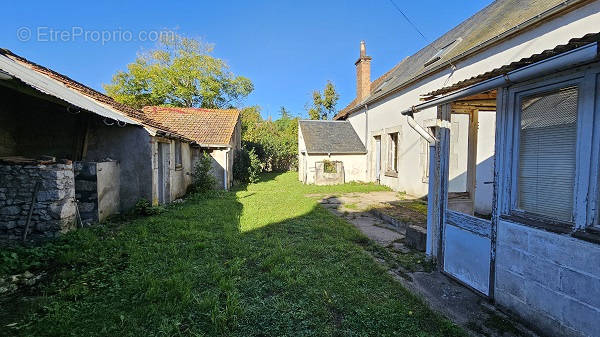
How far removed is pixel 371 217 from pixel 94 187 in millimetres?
7210

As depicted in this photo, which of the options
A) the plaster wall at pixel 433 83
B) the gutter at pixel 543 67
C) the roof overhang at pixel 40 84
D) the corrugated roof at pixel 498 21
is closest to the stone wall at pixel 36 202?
the roof overhang at pixel 40 84

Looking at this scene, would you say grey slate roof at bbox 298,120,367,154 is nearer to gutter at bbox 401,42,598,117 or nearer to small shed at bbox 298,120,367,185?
small shed at bbox 298,120,367,185

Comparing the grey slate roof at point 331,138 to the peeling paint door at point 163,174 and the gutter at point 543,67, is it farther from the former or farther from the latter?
the gutter at point 543,67

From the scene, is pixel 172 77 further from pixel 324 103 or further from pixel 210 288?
pixel 210 288

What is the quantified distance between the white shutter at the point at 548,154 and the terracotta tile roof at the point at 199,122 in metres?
11.7

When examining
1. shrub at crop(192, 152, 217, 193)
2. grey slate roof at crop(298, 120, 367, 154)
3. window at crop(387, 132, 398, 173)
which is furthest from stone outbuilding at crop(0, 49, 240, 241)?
window at crop(387, 132, 398, 173)

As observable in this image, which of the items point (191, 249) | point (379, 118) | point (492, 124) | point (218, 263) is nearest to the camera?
point (218, 263)

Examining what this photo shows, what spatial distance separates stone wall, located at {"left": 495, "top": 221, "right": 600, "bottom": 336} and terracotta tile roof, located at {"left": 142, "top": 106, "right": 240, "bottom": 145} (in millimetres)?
11736

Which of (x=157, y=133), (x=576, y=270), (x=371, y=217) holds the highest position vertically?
(x=157, y=133)

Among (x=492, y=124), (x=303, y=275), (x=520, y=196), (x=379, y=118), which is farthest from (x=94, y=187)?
(x=379, y=118)

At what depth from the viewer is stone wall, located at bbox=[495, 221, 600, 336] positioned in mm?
2174

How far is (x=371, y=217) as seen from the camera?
25.3 ft

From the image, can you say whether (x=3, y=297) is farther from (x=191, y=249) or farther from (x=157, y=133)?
(x=157, y=133)

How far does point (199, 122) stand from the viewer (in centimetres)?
1437
